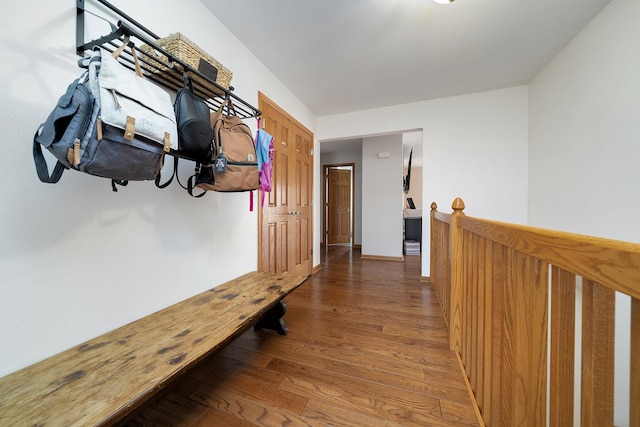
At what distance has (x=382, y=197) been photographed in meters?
4.41

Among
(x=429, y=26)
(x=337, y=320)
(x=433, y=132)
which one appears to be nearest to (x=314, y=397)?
(x=337, y=320)

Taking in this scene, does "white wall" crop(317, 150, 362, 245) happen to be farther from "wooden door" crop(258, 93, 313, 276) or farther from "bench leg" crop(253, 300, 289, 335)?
"bench leg" crop(253, 300, 289, 335)

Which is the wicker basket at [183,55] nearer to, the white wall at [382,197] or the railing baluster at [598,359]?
the railing baluster at [598,359]

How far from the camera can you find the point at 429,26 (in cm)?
178

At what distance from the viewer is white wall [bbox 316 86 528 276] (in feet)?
9.05

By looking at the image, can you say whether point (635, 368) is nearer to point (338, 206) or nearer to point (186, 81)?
point (186, 81)

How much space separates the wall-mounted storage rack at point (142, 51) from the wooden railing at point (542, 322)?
Result: 1546mm

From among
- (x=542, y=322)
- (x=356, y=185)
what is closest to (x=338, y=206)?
(x=356, y=185)

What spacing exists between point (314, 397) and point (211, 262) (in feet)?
3.59

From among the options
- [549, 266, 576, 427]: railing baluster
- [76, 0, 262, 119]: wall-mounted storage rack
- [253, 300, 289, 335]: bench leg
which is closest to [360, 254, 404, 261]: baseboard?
[253, 300, 289, 335]: bench leg

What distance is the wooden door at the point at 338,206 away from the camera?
578cm

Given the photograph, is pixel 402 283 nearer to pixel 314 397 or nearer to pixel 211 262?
pixel 314 397

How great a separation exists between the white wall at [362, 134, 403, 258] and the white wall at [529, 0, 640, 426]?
2.11 metres

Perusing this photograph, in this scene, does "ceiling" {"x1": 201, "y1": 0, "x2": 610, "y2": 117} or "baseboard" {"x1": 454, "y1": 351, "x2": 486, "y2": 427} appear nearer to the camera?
"baseboard" {"x1": 454, "y1": 351, "x2": 486, "y2": 427}
